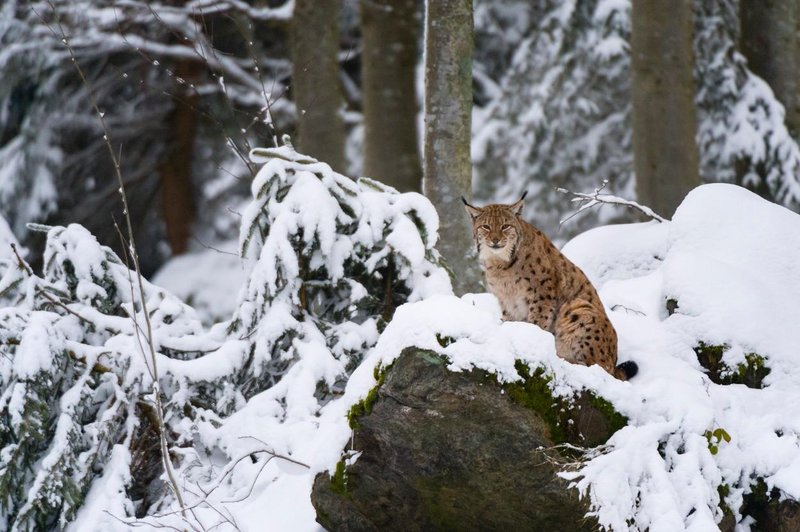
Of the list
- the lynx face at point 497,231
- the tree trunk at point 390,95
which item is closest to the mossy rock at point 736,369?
the lynx face at point 497,231

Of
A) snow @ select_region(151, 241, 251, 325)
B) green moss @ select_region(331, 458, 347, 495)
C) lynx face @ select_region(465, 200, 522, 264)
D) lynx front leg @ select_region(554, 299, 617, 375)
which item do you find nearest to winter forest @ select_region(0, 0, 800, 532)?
green moss @ select_region(331, 458, 347, 495)

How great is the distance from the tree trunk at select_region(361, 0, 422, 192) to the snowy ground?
5058mm

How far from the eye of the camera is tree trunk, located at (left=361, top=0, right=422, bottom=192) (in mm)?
10758

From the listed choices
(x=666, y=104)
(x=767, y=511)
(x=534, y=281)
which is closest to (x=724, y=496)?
(x=767, y=511)

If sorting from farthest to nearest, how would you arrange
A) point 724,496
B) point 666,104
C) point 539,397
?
point 666,104
point 724,496
point 539,397

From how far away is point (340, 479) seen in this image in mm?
4273

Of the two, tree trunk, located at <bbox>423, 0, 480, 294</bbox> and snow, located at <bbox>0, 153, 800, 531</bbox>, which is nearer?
snow, located at <bbox>0, 153, 800, 531</bbox>

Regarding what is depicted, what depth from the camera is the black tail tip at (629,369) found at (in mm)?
4668

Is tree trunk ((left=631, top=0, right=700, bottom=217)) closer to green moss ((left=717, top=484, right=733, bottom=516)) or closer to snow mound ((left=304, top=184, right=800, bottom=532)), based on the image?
snow mound ((left=304, top=184, right=800, bottom=532))

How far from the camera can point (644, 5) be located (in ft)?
29.8

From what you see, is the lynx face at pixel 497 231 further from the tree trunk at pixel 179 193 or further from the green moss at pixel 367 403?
the tree trunk at pixel 179 193

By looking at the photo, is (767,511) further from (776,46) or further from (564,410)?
(776,46)

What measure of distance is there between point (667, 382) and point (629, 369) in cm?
42

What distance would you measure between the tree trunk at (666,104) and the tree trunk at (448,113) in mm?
2896
